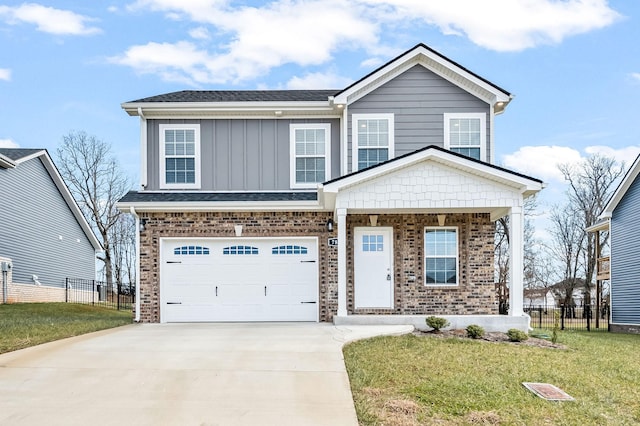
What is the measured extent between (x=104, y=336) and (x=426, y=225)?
7.73 metres

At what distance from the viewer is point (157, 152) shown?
49.9ft

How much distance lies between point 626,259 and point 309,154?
12283 millimetres

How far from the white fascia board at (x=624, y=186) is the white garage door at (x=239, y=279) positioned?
1118cm

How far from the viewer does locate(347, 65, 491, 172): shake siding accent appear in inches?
592

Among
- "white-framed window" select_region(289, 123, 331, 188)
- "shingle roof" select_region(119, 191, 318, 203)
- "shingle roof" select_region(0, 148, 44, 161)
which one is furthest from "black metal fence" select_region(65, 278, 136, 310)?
"white-framed window" select_region(289, 123, 331, 188)

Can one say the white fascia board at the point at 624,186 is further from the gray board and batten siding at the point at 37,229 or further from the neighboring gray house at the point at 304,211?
the gray board and batten siding at the point at 37,229

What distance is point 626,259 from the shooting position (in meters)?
20.5

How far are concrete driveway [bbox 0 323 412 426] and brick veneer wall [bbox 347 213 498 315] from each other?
378cm

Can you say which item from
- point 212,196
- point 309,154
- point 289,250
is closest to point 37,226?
point 212,196

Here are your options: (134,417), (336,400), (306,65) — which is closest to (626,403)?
(336,400)

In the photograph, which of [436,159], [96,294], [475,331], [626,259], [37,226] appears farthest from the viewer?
[96,294]

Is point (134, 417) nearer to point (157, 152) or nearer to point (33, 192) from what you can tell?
point (157, 152)

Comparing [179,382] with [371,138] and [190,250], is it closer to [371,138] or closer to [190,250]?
[190,250]

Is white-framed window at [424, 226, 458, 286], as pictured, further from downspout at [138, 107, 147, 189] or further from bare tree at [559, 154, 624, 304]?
bare tree at [559, 154, 624, 304]
